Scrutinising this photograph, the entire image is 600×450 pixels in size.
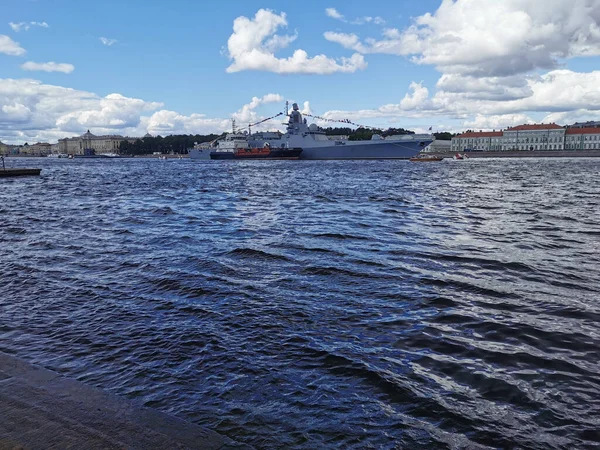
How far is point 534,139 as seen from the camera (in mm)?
138750

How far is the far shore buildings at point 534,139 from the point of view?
131375mm

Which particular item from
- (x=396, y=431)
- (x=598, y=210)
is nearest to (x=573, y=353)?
(x=396, y=431)

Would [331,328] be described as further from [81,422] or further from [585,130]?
[585,130]

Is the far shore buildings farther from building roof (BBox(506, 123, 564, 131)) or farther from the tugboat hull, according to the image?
the tugboat hull

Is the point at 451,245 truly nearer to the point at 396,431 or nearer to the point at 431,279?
the point at 431,279

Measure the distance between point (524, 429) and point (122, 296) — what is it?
18.8 feet

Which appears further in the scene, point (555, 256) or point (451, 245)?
point (451, 245)

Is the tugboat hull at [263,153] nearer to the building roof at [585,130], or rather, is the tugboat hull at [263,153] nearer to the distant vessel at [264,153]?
the distant vessel at [264,153]

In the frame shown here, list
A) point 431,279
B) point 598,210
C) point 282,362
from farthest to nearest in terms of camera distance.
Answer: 1. point 598,210
2. point 431,279
3. point 282,362

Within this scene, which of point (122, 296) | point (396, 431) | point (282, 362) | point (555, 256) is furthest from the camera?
point (555, 256)

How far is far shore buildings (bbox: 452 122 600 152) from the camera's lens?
13138 centimetres

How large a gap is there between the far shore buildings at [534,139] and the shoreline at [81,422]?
15254 centimetres

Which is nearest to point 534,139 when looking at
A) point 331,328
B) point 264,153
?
point 264,153

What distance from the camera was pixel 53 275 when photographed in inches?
332
